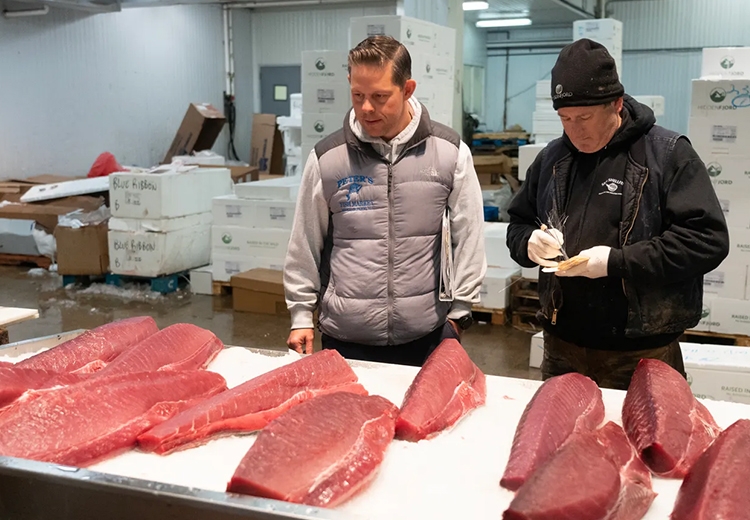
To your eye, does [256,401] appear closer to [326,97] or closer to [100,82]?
[326,97]

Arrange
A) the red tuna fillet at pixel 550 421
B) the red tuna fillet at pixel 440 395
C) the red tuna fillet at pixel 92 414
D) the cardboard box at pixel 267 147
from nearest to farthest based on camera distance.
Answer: the red tuna fillet at pixel 550 421 < the red tuna fillet at pixel 92 414 < the red tuna fillet at pixel 440 395 < the cardboard box at pixel 267 147

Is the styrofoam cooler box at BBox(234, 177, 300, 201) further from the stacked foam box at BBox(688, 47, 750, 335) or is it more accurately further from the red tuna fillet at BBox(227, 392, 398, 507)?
the red tuna fillet at BBox(227, 392, 398, 507)

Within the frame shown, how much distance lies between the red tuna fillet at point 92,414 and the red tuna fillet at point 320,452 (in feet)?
1.23

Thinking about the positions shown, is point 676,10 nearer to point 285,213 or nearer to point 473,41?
point 473,41

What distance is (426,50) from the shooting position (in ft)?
19.9

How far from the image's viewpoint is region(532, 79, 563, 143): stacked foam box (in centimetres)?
901

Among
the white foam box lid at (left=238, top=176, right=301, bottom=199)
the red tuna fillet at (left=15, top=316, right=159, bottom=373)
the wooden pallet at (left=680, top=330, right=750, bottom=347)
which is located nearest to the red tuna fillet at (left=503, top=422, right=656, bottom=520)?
the red tuna fillet at (left=15, top=316, right=159, bottom=373)

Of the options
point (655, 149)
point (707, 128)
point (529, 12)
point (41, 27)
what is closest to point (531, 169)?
point (655, 149)

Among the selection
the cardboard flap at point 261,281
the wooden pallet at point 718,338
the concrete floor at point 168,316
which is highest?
the cardboard flap at point 261,281

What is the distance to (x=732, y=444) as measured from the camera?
59.4 inches

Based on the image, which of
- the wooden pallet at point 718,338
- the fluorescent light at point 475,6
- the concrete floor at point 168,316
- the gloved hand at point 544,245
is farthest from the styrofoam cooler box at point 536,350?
the fluorescent light at point 475,6

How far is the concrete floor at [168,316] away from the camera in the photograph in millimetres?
5535

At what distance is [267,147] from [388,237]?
1060cm

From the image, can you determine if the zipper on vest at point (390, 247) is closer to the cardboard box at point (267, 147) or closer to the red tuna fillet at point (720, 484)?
the red tuna fillet at point (720, 484)
